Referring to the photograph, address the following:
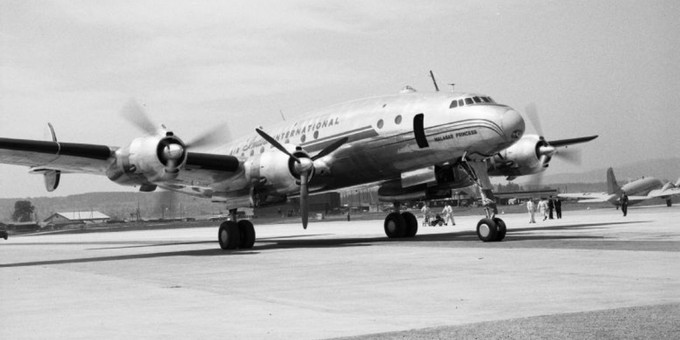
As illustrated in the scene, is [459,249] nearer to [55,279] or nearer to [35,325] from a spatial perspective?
[55,279]

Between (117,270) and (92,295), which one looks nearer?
(92,295)

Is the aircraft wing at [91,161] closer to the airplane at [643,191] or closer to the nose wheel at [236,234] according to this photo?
the nose wheel at [236,234]

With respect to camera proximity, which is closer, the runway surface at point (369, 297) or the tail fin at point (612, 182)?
the runway surface at point (369, 297)

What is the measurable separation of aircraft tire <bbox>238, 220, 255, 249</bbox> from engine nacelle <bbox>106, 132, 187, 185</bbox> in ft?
11.9

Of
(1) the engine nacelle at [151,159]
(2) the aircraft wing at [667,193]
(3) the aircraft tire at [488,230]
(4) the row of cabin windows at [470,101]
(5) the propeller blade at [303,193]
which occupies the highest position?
(2) the aircraft wing at [667,193]

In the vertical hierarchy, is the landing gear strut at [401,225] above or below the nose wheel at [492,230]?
above

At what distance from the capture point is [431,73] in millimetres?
25906

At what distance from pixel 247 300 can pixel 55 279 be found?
21.6 feet

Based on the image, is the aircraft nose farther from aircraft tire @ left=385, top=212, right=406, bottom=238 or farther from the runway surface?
aircraft tire @ left=385, top=212, right=406, bottom=238

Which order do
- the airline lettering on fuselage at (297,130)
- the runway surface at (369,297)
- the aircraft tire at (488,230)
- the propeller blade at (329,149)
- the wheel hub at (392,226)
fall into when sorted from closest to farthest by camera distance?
the runway surface at (369,297) < the aircraft tire at (488,230) < the propeller blade at (329,149) < the airline lettering on fuselage at (297,130) < the wheel hub at (392,226)

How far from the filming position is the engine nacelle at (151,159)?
20.7 m

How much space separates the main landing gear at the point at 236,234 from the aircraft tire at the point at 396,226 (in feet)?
21.5

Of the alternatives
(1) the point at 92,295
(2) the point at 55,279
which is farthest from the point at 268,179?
(1) the point at 92,295

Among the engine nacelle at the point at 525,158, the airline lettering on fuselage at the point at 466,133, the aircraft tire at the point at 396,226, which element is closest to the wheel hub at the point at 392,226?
the aircraft tire at the point at 396,226
